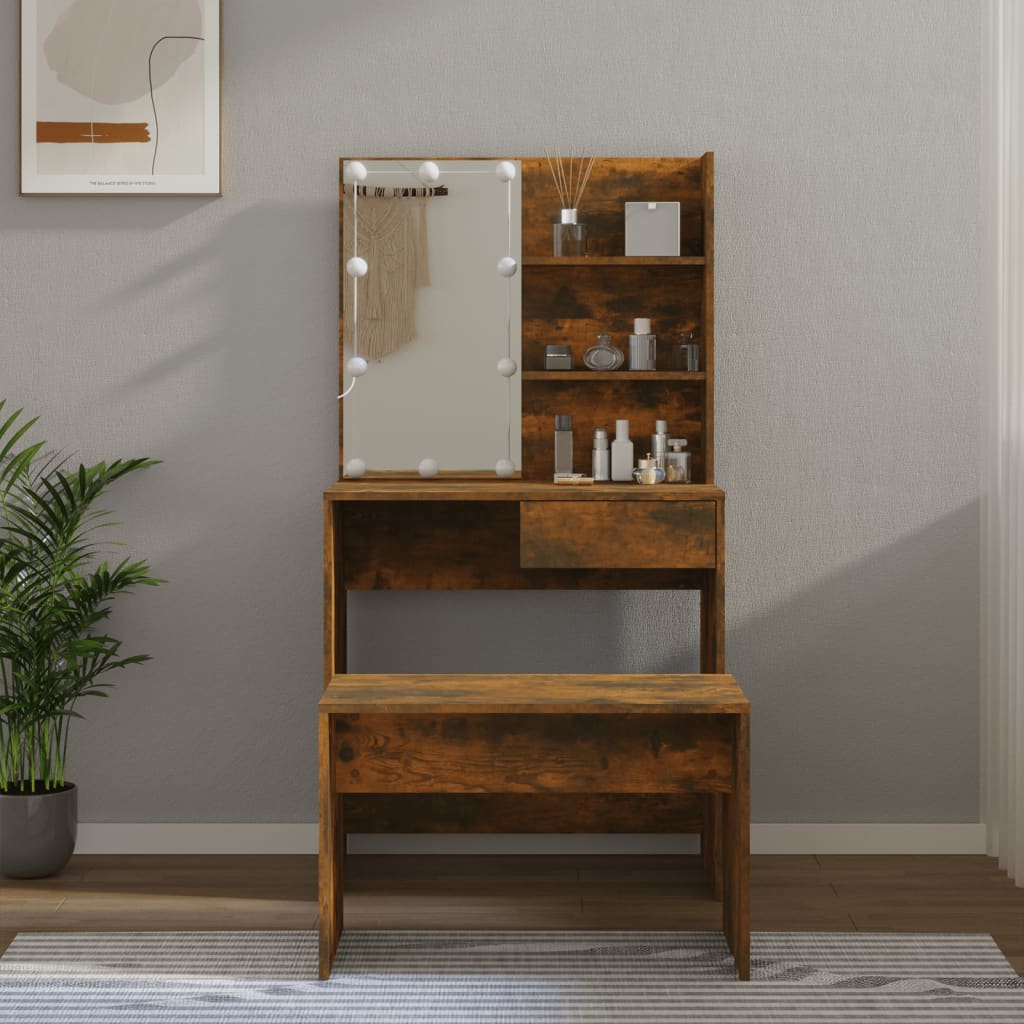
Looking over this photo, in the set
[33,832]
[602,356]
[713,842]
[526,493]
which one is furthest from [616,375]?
[33,832]

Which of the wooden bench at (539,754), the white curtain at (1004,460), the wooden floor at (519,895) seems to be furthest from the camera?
the white curtain at (1004,460)

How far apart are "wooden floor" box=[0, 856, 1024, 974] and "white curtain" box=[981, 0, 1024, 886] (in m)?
0.22

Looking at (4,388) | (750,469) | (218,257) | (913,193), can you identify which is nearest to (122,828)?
(4,388)

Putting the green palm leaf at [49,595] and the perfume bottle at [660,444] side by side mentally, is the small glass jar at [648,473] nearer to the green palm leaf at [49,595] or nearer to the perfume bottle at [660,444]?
the perfume bottle at [660,444]

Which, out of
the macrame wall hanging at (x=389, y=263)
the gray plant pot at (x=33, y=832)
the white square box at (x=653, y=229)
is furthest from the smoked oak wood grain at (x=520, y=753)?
the white square box at (x=653, y=229)

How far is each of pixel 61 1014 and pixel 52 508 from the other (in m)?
1.27

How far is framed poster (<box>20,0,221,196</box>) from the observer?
3145 mm

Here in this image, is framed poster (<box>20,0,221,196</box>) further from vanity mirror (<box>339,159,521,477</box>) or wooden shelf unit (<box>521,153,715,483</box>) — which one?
wooden shelf unit (<box>521,153,715,483</box>)

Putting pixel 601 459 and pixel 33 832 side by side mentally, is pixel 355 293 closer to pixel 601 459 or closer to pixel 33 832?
pixel 601 459

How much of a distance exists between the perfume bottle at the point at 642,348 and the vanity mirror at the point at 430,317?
0.29m

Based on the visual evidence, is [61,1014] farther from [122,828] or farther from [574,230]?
[574,230]

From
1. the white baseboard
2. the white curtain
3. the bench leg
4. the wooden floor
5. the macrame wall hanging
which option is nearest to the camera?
the wooden floor

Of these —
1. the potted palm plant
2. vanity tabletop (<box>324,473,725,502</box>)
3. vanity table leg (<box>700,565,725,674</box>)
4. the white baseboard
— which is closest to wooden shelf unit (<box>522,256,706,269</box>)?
vanity tabletop (<box>324,473,725,502</box>)

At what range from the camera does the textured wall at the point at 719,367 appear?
3.16 m
